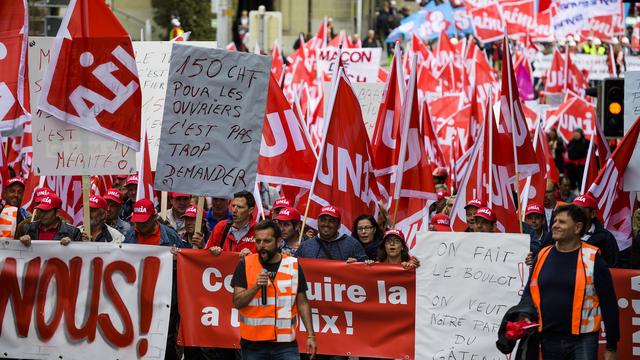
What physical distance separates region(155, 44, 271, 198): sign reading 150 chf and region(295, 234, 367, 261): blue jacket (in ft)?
2.07

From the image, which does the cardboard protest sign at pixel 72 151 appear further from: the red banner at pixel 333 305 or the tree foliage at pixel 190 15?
the tree foliage at pixel 190 15

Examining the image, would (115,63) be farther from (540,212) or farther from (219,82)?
(540,212)

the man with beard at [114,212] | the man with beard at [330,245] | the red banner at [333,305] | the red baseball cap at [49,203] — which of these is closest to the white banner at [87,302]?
the red banner at [333,305]

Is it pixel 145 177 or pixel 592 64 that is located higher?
pixel 592 64

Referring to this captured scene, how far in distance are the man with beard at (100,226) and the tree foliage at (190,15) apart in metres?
36.2

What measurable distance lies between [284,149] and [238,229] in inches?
84.0

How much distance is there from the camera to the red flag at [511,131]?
13.0m

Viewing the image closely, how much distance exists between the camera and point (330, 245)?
36.1ft

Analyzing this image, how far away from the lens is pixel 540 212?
12781 mm

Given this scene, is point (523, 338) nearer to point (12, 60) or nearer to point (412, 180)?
point (412, 180)

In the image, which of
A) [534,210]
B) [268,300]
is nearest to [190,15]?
[534,210]

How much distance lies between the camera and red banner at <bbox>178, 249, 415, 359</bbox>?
10.8 meters

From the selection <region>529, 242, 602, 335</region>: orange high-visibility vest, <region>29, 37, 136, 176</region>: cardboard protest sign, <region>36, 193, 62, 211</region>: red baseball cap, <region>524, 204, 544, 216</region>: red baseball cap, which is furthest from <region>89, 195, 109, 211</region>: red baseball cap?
<region>529, 242, 602, 335</region>: orange high-visibility vest

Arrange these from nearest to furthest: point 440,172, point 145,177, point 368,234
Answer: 1. point 368,234
2. point 145,177
3. point 440,172
